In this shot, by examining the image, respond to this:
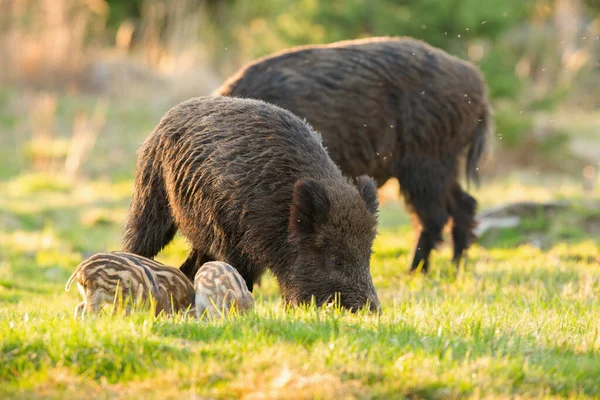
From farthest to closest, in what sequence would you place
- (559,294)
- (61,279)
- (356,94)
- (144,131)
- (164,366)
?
(144,131), (61,279), (356,94), (559,294), (164,366)

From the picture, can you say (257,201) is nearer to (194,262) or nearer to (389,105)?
(194,262)

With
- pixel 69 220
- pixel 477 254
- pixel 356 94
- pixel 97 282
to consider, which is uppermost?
pixel 356 94

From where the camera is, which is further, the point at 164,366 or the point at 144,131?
the point at 144,131

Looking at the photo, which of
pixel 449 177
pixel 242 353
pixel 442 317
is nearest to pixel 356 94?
pixel 449 177

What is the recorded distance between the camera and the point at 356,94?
330 inches

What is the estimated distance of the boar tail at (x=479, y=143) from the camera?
9109 millimetres

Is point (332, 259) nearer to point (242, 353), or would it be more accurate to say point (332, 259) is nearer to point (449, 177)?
point (242, 353)

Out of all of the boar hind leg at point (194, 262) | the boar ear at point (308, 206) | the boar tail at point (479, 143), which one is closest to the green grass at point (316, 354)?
the boar ear at point (308, 206)

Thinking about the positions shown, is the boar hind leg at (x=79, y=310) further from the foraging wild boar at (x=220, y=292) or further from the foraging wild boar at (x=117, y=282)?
the foraging wild boar at (x=220, y=292)

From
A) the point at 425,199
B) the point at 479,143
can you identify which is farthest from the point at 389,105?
the point at 479,143

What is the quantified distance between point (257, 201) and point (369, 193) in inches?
32.4

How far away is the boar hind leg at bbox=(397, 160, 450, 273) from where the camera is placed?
8.63 metres

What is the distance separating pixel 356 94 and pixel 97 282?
3717 mm

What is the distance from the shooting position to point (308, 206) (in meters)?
5.80
